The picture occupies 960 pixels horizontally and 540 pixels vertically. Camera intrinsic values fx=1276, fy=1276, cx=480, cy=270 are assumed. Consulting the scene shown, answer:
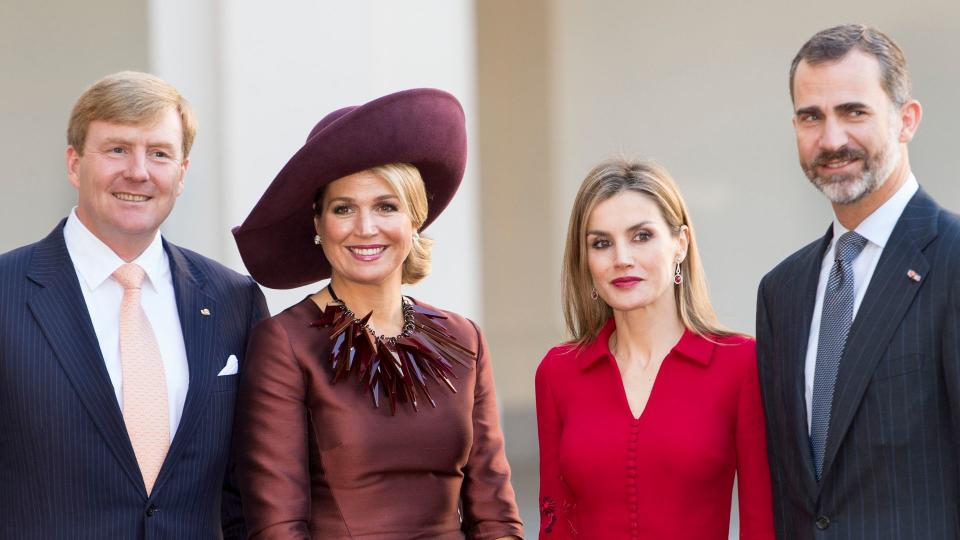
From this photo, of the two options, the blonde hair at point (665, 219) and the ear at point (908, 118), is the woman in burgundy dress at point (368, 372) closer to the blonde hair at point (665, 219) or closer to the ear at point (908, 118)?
the blonde hair at point (665, 219)

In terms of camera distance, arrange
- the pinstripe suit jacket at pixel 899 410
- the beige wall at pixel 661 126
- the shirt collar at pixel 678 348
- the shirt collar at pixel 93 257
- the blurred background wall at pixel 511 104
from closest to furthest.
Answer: the pinstripe suit jacket at pixel 899 410 → the shirt collar at pixel 93 257 → the shirt collar at pixel 678 348 → the blurred background wall at pixel 511 104 → the beige wall at pixel 661 126

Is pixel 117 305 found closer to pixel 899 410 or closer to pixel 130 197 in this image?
pixel 130 197

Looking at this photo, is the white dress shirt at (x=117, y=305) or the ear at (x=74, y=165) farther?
the ear at (x=74, y=165)

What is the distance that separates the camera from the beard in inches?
107

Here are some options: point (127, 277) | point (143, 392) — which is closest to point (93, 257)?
point (127, 277)

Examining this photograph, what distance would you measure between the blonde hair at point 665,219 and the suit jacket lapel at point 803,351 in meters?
0.31

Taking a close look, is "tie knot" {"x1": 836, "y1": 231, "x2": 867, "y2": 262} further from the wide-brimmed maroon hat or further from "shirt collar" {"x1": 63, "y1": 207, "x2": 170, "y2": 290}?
"shirt collar" {"x1": 63, "y1": 207, "x2": 170, "y2": 290}

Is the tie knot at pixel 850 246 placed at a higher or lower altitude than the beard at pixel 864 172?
lower

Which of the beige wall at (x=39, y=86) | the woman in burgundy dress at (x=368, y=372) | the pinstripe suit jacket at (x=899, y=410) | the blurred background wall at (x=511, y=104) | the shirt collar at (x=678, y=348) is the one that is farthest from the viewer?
the beige wall at (x=39, y=86)

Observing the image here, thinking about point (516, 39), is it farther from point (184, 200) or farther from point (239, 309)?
point (239, 309)

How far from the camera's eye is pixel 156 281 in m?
3.02

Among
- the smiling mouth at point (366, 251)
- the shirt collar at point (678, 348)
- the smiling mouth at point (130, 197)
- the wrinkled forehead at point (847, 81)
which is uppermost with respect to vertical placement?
the wrinkled forehead at point (847, 81)

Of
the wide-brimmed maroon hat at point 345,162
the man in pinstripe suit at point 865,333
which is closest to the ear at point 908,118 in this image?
the man in pinstripe suit at point 865,333

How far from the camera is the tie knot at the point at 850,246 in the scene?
9.10ft
